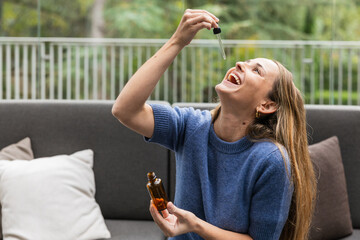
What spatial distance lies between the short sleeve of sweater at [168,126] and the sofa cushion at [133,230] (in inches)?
24.7

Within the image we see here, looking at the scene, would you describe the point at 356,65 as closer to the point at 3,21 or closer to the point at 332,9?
the point at 332,9

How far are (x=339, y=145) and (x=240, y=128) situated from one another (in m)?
0.86

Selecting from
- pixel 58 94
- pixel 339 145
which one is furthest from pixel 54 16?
pixel 339 145

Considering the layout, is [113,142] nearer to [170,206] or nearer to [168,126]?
[168,126]

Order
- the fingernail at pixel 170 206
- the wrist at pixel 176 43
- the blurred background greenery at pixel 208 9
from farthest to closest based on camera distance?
the blurred background greenery at pixel 208 9 → the wrist at pixel 176 43 → the fingernail at pixel 170 206

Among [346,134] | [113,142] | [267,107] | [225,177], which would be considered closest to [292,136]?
[267,107]

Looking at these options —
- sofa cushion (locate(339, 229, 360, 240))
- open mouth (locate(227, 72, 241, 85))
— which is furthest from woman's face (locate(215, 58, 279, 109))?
sofa cushion (locate(339, 229, 360, 240))

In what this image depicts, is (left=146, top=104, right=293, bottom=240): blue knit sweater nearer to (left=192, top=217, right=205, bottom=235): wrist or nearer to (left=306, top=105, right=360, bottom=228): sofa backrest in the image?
(left=192, top=217, right=205, bottom=235): wrist

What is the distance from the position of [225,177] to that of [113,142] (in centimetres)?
86

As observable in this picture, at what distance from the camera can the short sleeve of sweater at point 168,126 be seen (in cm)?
134

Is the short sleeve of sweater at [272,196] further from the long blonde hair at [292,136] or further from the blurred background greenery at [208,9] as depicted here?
the blurred background greenery at [208,9]

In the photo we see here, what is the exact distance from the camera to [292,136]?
1317mm

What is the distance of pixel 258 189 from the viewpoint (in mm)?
1295

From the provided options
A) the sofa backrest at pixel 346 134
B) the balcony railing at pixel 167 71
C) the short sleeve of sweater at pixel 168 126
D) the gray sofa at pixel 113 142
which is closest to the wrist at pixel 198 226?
the short sleeve of sweater at pixel 168 126
